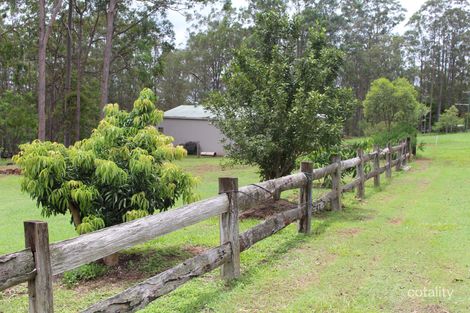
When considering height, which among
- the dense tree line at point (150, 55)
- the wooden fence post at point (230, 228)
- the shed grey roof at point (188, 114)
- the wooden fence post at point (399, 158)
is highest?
the dense tree line at point (150, 55)

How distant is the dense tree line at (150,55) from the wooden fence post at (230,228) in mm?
6247

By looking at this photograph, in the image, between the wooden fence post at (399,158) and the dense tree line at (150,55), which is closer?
the wooden fence post at (399,158)

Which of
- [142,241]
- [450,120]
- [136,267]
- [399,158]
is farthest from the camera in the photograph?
[450,120]

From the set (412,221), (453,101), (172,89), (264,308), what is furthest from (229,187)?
(453,101)

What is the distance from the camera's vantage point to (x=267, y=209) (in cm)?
926

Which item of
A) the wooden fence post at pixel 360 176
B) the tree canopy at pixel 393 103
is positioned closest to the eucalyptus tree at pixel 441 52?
the tree canopy at pixel 393 103

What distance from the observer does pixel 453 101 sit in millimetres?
73688

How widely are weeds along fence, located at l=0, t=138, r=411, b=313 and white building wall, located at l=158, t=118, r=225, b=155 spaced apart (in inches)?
1088

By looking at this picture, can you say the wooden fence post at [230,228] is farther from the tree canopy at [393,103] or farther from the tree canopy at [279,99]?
the tree canopy at [393,103]

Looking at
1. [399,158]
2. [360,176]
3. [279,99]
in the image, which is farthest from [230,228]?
[399,158]

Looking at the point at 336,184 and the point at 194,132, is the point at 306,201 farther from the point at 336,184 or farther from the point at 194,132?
the point at 194,132

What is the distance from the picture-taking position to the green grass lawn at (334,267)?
14.9ft

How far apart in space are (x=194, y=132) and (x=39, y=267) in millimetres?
32913

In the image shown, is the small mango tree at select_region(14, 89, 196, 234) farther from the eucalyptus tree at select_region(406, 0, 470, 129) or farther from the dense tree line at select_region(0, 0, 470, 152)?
the eucalyptus tree at select_region(406, 0, 470, 129)
